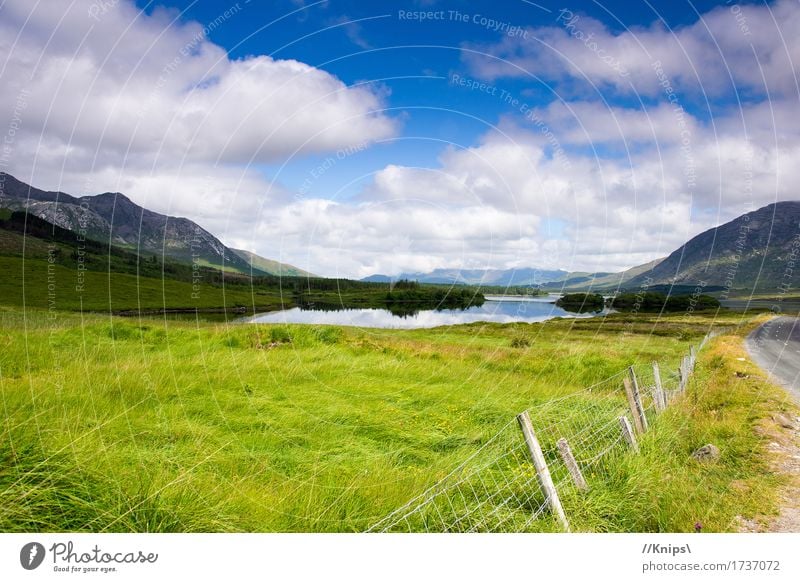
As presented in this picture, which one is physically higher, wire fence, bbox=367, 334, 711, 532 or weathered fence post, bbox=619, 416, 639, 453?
weathered fence post, bbox=619, 416, 639, 453

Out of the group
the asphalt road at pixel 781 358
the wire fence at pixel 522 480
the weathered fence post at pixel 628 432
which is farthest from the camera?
the asphalt road at pixel 781 358

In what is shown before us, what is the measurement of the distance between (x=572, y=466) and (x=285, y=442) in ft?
14.6

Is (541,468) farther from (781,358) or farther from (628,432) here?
(781,358)

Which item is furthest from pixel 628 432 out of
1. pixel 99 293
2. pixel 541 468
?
pixel 99 293

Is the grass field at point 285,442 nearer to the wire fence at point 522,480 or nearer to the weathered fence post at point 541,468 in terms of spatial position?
the wire fence at point 522,480

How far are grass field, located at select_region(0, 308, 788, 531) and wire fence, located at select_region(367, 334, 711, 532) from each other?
0.28 meters

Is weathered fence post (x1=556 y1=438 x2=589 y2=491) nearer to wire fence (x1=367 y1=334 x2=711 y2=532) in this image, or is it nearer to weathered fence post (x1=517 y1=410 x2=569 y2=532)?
wire fence (x1=367 y1=334 x2=711 y2=532)

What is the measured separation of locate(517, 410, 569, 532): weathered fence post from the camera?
446 centimetres

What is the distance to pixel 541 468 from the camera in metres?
4.47

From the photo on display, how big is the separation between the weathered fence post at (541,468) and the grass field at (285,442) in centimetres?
56

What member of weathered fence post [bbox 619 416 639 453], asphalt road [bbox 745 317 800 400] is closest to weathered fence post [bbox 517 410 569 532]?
weathered fence post [bbox 619 416 639 453]

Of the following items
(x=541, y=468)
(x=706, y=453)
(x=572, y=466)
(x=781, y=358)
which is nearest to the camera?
(x=541, y=468)

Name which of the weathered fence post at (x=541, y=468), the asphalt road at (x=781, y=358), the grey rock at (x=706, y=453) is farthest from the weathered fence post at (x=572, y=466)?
the asphalt road at (x=781, y=358)

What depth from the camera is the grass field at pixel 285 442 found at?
14.6ft
